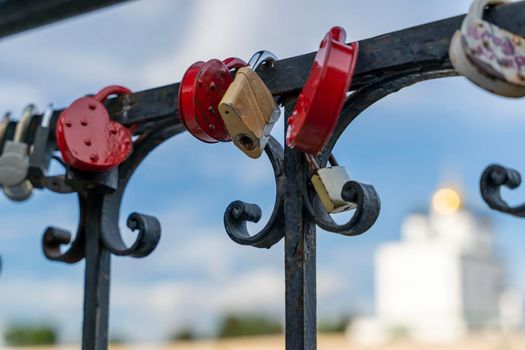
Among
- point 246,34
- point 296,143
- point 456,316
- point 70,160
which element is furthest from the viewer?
point 456,316

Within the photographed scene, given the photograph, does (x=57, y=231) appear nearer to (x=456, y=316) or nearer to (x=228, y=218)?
(x=228, y=218)

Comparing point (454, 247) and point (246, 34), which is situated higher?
point (454, 247)

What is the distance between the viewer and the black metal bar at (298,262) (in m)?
0.41

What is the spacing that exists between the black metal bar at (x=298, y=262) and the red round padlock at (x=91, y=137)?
0.42 feet

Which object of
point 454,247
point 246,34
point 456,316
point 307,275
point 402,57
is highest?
point 454,247

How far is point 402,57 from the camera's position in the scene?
39cm

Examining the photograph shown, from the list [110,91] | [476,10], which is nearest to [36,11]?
[110,91]

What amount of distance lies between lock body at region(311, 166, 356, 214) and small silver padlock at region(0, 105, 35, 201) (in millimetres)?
243

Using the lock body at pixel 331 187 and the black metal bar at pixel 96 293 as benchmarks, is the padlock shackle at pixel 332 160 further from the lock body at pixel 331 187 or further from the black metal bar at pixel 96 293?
the black metal bar at pixel 96 293

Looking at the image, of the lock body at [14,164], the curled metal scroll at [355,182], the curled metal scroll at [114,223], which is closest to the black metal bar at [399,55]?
the curled metal scroll at [355,182]

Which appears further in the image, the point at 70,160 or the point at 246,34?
the point at 246,34

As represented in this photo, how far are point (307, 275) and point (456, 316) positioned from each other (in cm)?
2016

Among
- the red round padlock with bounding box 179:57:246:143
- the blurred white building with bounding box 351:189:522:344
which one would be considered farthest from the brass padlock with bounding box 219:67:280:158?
the blurred white building with bounding box 351:189:522:344

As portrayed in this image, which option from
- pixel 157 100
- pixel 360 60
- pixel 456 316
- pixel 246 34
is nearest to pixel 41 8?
pixel 157 100
